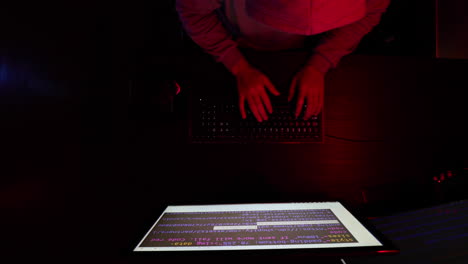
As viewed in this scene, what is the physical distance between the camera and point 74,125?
893mm

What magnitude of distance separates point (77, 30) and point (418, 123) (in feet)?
5.26

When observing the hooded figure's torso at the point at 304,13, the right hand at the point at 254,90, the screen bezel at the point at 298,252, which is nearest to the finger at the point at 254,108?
the right hand at the point at 254,90

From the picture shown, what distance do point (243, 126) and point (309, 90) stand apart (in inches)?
12.6

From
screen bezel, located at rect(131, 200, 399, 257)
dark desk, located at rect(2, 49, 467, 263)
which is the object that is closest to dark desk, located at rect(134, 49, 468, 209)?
dark desk, located at rect(2, 49, 467, 263)

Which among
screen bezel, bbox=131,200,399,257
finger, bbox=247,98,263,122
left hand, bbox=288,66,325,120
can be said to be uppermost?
left hand, bbox=288,66,325,120

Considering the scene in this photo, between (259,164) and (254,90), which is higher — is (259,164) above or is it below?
below

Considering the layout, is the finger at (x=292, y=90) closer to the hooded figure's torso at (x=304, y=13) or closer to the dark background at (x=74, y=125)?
the hooded figure's torso at (x=304, y=13)

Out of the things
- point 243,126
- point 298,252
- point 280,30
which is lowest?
point 298,252

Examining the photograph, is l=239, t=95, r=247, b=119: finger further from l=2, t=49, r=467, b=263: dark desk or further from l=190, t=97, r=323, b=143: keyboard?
l=2, t=49, r=467, b=263: dark desk

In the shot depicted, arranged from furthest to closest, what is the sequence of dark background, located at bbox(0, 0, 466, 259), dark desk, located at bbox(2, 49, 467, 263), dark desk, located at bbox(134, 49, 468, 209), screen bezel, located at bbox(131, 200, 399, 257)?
dark desk, located at bbox(134, 49, 468, 209) → dark desk, located at bbox(2, 49, 467, 263) → dark background, located at bbox(0, 0, 466, 259) → screen bezel, located at bbox(131, 200, 399, 257)

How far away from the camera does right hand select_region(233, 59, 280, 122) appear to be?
0.90m

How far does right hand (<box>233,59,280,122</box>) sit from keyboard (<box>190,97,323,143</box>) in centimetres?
3

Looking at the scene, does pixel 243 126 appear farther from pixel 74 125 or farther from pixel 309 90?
pixel 74 125

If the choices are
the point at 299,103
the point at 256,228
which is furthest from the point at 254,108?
the point at 256,228
